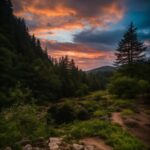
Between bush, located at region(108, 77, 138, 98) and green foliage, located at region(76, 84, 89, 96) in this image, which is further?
green foliage, located at region(76, 84, 89, 96)

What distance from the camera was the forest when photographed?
1363 centimetres

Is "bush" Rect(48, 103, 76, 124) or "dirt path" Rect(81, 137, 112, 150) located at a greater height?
"bush" Rect(48, 103, 76, 124)

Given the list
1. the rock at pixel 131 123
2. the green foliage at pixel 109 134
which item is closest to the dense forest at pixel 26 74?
the green foliage at pixel 109 134

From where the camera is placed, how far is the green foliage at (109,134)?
15602 millimetres

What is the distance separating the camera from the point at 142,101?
3581 cm

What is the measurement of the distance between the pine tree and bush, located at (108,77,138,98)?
8.32 meters

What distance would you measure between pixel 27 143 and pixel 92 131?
614cm

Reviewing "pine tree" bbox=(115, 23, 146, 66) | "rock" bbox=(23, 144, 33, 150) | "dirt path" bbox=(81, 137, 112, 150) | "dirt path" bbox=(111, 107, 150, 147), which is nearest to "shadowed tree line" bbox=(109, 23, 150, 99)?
"pine tree" bbox=(115, 23, 146, 66)

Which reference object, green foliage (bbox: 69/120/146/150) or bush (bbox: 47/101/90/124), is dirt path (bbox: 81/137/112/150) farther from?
bush (bbox: 47/101/90/124)

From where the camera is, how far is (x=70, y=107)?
79.6ft

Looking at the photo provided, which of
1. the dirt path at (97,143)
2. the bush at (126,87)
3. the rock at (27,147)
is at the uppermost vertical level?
the bush at (126,87)

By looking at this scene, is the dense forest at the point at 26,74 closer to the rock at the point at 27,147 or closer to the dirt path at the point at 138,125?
the dirt path at the point at 138,125

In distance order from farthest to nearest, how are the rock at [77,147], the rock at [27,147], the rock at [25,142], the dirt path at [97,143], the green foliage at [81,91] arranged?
the green foliage at [81,91] < the dirt path at [97,143] < the rock at [77,147] < the rock at [25,142] < the rock at [27,147]

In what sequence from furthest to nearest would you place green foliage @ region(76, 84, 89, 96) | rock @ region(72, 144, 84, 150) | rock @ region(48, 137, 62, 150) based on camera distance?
1. green foliage @ region(76, 84, 89, 96)
2. rock @ region(72, 144, 84, 150)
3. rock @ region(48, 137, 62, 150)
